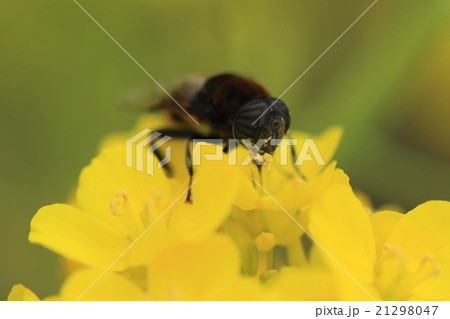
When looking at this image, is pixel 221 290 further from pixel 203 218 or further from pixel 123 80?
pixel 123 80

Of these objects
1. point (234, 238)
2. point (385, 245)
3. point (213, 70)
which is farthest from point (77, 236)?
point (213, 70)

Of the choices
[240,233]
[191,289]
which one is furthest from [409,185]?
[191,289]

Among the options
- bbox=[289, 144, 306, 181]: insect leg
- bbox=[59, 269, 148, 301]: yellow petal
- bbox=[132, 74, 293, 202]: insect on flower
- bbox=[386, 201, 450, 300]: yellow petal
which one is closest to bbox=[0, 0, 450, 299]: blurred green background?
bbox=[132, 74, 293, 202]: insect on flower

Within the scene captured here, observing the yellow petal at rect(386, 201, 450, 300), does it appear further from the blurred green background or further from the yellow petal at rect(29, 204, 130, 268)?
the blurred green background

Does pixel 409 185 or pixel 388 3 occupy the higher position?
pixel 388 3

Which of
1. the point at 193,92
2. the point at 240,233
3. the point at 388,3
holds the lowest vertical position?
the point at 240,233

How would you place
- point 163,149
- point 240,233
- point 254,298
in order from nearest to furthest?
point 254,298 < point 240,233 < point 163,149

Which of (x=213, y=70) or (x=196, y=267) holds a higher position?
(x=213, y=70)

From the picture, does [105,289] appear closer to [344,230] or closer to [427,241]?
[344,230]
